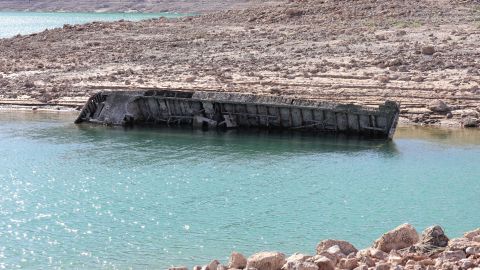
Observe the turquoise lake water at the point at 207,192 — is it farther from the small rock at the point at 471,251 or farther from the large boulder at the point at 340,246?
the small rock at the point at 471,251

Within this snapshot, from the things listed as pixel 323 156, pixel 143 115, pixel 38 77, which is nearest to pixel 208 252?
pixel 323 156

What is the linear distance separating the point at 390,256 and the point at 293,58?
87.0 ft

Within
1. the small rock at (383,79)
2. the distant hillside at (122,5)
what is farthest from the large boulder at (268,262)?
the distant hillside at (122,5)

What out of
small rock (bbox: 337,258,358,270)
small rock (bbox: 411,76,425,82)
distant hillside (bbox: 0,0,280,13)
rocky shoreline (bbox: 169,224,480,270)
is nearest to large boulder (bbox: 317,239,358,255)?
rocky shoreline (bbox: 169,224,480,270)

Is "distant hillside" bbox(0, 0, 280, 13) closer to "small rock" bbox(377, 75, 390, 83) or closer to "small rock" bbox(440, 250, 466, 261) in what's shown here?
"small rock" bbox(377, 75, 390, 83)

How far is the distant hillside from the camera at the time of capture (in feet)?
366

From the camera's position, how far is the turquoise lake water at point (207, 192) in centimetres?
1780

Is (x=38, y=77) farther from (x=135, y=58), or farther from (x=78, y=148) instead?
(x=78, y=148)

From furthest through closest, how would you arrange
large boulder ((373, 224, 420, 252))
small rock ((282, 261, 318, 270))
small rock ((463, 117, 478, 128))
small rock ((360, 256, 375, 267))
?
small rock ((463, 117, 478, 128))
large boulder ((373, 224, 420, 252))
small rock ((360, 256, 375, 267))
small rock ((282, 261, 318, 270))

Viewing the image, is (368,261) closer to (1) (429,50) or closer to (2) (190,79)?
(2) (190,79)

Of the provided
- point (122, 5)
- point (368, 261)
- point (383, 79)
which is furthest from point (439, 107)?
point (122, 5)

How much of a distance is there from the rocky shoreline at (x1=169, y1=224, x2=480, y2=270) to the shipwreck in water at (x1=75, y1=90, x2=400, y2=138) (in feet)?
47.2

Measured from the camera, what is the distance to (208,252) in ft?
56.5

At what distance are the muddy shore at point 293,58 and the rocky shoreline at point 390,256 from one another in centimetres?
1615
